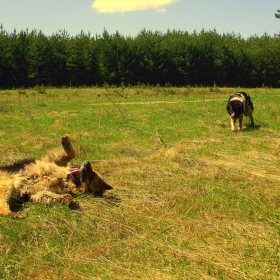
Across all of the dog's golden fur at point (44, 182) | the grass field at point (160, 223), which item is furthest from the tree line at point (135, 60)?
the dog's golden fur at point (44, 182)

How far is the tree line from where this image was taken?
1442 inches

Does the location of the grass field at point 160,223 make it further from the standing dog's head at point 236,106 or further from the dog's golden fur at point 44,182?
the standing dog's head at point 236,106

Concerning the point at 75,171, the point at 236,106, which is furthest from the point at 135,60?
the point at 75,171

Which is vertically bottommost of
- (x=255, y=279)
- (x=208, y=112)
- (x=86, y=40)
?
(x=255, y=279)

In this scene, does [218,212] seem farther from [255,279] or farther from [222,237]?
[255,279]

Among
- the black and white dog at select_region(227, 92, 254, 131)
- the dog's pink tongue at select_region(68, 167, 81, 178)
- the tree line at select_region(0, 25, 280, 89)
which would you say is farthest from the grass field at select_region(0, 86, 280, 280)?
the tree line at select_region(0, 25, 280, 89)

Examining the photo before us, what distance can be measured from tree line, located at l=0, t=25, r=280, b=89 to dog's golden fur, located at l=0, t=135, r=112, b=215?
102 feet

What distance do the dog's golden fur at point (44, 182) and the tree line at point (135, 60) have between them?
31090 mm

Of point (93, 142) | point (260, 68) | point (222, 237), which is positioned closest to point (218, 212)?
point (222, 237)

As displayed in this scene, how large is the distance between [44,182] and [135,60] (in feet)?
120

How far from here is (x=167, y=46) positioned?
4194 centimetres

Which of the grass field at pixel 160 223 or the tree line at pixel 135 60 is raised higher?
the tree line at pixel 135 60

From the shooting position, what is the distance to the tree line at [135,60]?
36625 millimetres

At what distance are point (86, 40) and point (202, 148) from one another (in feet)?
116
